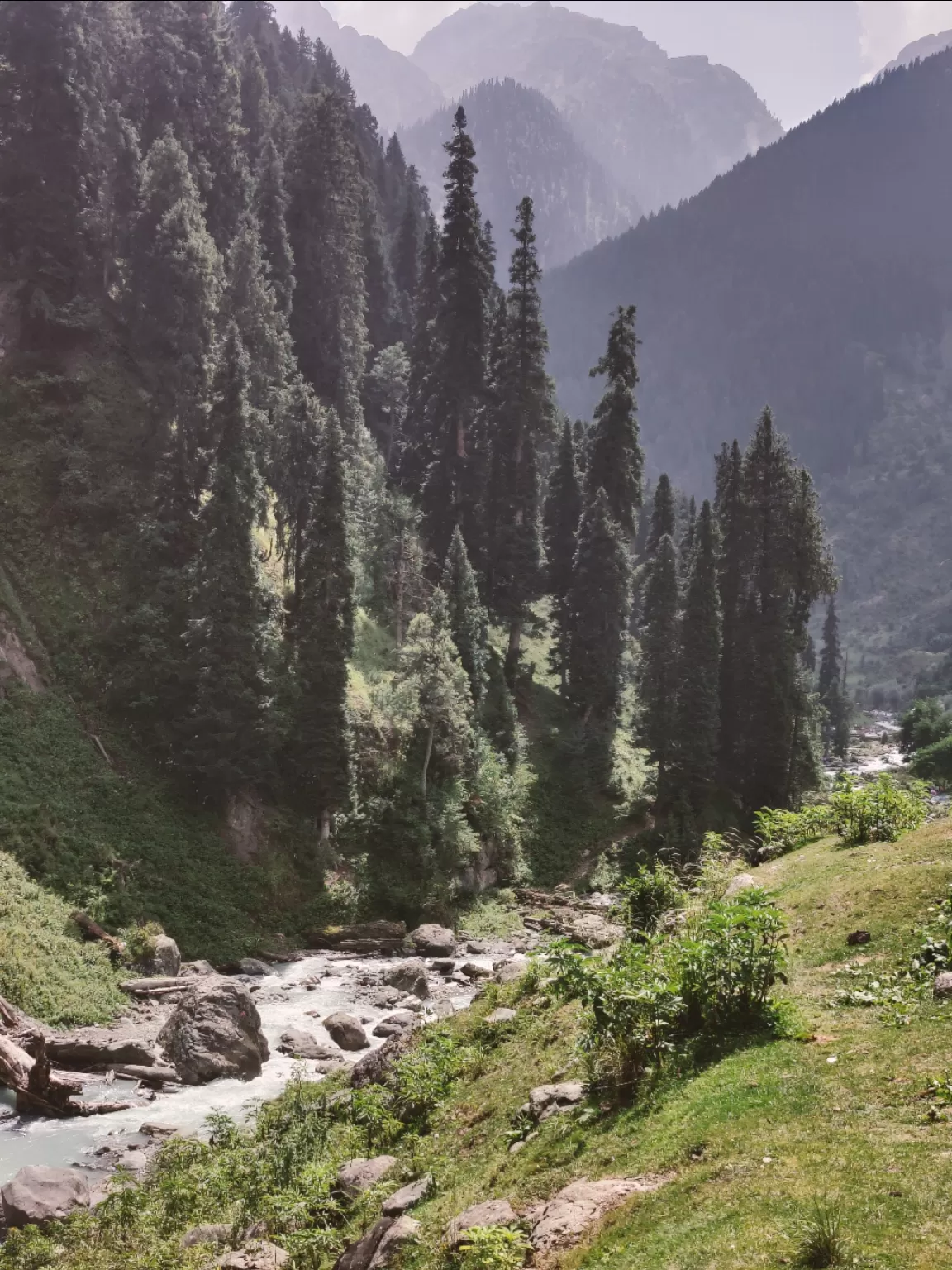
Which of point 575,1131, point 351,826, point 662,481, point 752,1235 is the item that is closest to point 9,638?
point 351,826

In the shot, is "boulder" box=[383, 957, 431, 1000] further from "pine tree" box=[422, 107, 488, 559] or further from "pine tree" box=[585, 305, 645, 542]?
"pine tree" box=[585, 305, 645, 542]

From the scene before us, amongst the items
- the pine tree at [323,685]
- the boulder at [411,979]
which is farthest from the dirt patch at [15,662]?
the boulder at [411,979]

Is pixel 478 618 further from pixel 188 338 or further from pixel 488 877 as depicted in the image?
pixel 188 338

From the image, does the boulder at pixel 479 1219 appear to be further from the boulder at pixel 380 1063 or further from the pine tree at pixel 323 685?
the pine tree at pixel 323 685

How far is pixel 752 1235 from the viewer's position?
6836mm

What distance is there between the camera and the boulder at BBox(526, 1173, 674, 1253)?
8086 millimetres

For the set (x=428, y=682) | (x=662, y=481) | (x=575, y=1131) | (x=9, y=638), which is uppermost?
(x=662, y=481)

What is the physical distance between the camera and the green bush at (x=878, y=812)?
18953 millimetres

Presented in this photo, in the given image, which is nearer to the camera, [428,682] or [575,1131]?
[575,1131]

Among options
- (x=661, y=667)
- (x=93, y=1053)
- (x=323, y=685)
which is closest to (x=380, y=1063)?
(x=93, y=1053)

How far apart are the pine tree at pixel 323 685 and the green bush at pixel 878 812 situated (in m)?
23.7

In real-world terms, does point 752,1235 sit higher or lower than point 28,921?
lower

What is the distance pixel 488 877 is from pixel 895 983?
110 ft

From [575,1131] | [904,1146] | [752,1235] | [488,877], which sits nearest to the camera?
[752,1235]
